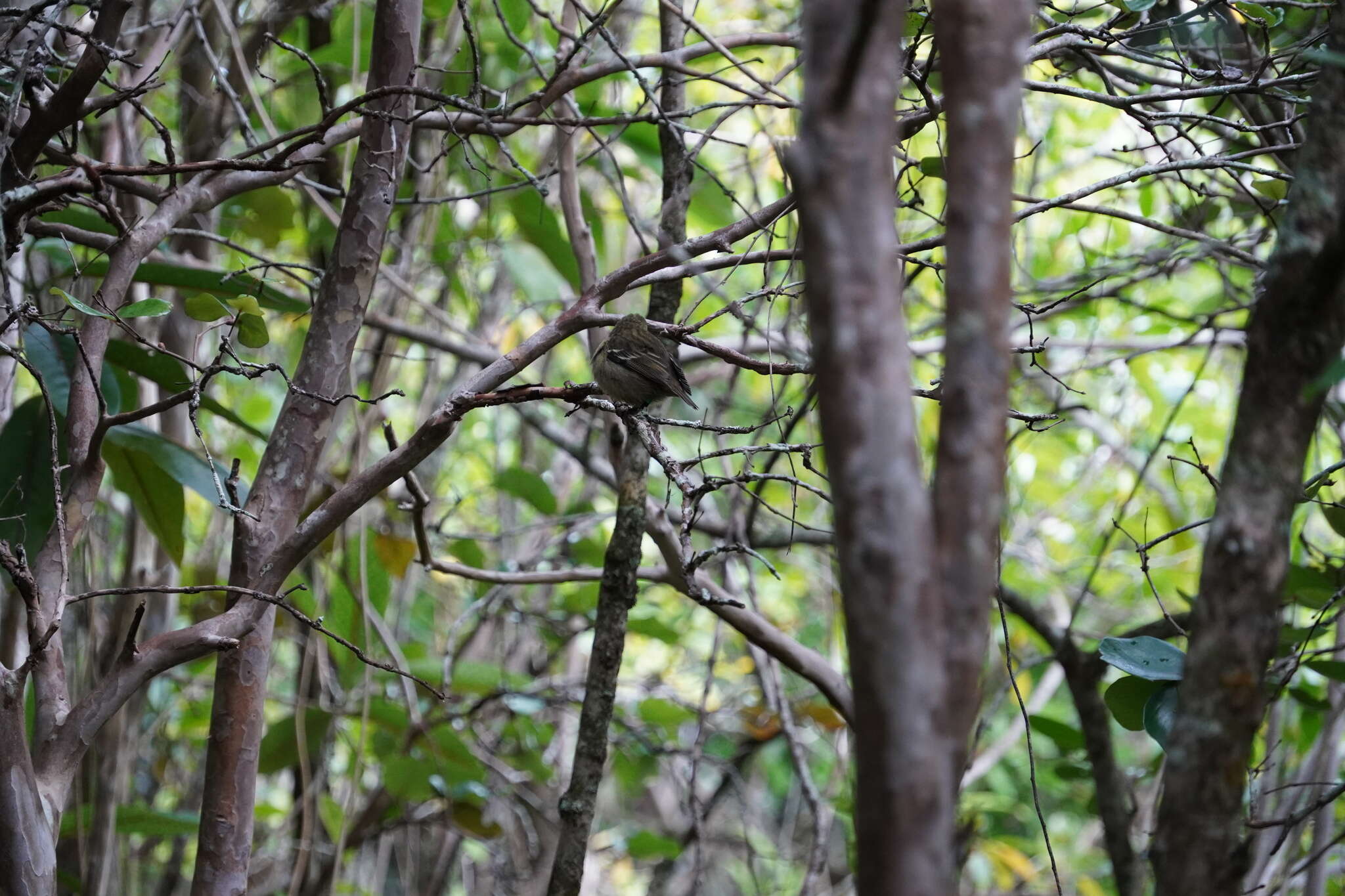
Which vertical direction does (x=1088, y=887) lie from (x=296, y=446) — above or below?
below

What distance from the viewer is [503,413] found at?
5629 millimetres

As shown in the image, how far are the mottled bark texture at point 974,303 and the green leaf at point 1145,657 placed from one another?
0.87 meters

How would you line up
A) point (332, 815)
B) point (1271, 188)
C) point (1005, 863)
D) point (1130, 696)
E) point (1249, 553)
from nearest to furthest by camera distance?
point (1249, 553) → point (1130, 696) → point (1271, 188) → point (332, 815) → point (1005, 863)

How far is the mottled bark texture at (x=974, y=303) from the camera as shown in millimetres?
893

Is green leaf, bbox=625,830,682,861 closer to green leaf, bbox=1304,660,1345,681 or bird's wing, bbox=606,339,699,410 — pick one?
bird's wing, bbox=606,339,699,410

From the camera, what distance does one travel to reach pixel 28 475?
2070 mm

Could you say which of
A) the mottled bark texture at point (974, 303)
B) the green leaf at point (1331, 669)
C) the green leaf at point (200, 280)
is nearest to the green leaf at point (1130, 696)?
the green leaf at point (1331, 669)

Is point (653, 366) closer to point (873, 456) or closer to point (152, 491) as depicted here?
point (152, 491)

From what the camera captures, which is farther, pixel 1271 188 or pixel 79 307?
pixel 1271 188

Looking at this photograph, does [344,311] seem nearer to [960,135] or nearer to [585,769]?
[585,769]

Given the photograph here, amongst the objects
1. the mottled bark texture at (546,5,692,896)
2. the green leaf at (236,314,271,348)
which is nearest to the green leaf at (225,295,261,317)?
the green leaf at (236,314,271,348)

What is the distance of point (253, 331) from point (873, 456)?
4.15 feet

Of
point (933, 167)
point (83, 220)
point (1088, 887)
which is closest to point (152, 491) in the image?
point (83, 220)

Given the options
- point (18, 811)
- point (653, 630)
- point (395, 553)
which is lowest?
point (18, 811)
